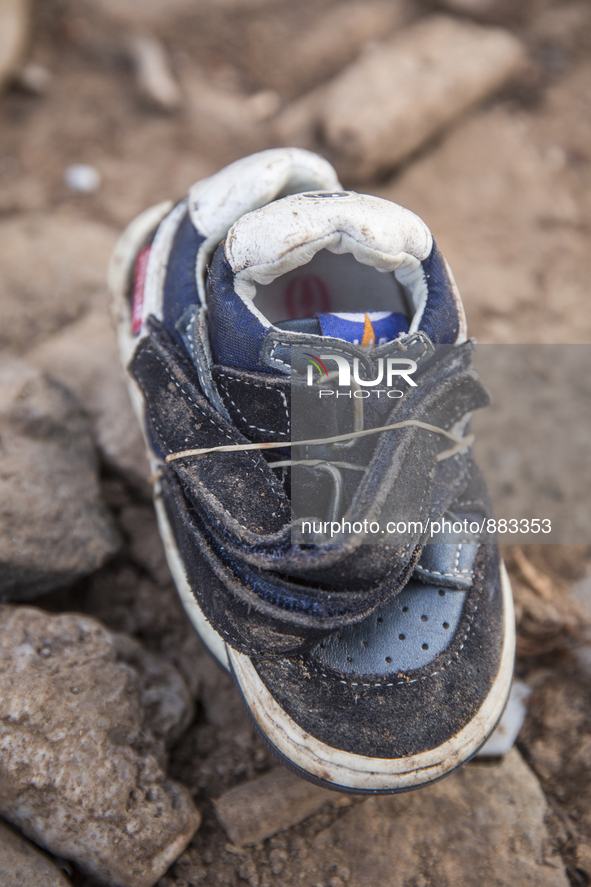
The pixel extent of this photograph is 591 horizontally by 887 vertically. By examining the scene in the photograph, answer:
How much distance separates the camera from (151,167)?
267cm

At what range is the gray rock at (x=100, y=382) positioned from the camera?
Answer: 1.81 metres

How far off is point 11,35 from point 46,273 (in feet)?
4.20

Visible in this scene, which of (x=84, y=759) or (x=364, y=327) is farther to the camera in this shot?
(x=364, y=327)

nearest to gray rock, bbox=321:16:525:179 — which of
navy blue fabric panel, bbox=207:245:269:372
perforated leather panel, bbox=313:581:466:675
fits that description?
navy blue fabric panel, bbox=207:245:269:372

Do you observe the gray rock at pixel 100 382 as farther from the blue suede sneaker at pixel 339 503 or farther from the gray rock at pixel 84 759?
the gray rock at pixel 84 759

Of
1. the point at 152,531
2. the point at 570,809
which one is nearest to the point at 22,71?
the point at 152,531

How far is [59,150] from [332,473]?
2.25 meters

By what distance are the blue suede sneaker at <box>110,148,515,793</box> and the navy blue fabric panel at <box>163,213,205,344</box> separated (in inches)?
1.4

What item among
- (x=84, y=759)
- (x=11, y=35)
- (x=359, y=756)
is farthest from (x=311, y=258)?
(x=11, y=35)

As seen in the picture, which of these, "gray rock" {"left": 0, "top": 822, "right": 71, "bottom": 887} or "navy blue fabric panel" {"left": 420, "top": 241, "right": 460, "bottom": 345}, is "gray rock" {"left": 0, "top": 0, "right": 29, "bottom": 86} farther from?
"gray rock" {"left": 0, "top": 822, "right": 71, "bottom": 887}

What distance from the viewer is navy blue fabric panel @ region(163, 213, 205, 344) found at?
1.50 meters

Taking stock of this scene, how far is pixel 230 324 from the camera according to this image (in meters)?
1.33

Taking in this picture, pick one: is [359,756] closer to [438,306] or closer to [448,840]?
[448,840]

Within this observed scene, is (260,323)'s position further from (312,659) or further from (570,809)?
(570,809)
